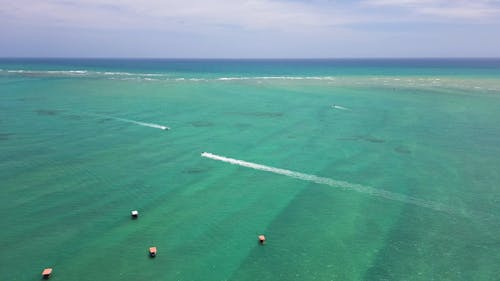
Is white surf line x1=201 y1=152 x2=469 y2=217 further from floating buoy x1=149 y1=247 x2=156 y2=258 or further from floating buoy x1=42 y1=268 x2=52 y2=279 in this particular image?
floating buoy x1=42 y1=268 x2=52 y2=279

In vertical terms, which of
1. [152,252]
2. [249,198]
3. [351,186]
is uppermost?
[351,186]

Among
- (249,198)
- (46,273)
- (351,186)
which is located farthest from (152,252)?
(351,186)

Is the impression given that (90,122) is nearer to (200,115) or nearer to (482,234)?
(200,115)

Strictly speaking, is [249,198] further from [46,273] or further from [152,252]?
[46,273]

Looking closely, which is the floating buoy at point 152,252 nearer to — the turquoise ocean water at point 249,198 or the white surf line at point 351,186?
the turquoise ocean water at point 249,198

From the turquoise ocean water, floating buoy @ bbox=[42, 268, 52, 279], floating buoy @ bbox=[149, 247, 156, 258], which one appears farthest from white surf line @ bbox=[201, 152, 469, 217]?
floating buoy @ bbox=[42, 268, 52, 279]
